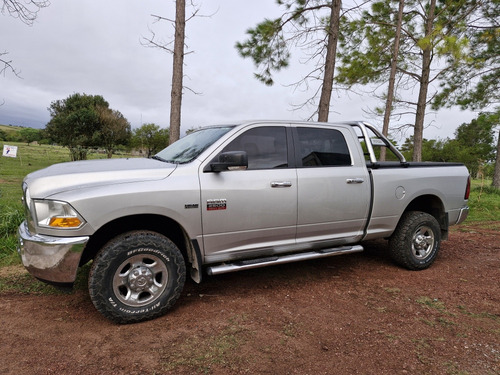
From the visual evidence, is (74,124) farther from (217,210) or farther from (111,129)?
(217,210)

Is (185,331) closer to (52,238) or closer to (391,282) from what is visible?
(52,238)

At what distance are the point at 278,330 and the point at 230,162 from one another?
5.21 ft

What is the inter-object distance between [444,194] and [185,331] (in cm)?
400

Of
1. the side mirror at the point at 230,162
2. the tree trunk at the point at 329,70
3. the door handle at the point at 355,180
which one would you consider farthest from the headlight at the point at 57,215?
the tree trunk at the point at 329,70

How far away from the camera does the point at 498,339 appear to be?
274 centimetres

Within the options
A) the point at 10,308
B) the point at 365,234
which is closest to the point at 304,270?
the point at 365,234

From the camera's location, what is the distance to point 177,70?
7078 millimetres

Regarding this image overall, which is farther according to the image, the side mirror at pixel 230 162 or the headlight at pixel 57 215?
the side mirror at pixel 230 162

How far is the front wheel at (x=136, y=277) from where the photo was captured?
277cm

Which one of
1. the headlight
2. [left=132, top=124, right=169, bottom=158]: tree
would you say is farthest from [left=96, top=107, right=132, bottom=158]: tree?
the headlight

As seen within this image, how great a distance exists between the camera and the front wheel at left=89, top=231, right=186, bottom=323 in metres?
2.77

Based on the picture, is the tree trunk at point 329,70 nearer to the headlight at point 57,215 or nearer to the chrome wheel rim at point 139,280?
the chrome wheel rim at point 139,280

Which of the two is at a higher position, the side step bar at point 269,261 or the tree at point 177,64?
the tree at point 177,64

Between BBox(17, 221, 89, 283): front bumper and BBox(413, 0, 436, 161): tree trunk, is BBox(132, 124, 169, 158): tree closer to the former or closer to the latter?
BBox(413, 0, 436, 161): tree trunk
